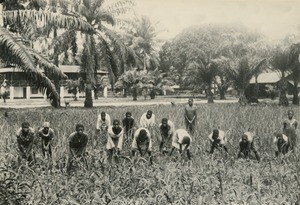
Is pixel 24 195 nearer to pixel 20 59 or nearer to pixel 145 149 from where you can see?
pixel 145 149

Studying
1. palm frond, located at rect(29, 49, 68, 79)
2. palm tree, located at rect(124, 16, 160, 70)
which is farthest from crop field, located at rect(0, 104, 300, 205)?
palm tree, located at rect(124, 16, 160, 70)

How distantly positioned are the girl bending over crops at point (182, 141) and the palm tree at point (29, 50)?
247 centimetres

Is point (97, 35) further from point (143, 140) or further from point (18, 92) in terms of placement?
point (18, 92)

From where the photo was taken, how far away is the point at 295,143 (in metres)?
6.92

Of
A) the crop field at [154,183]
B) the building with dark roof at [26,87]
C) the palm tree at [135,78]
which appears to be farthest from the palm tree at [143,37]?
the crop field at [154,183]

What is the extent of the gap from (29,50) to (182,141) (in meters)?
3.45

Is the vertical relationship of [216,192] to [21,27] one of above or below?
below

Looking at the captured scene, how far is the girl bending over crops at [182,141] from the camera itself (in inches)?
245

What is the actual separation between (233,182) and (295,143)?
8.98 ft

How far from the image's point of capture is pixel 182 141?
6.29 meters

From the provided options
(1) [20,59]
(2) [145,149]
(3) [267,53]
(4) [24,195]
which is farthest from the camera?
(3) [267,53]

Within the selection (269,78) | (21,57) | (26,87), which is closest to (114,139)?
(21,57)

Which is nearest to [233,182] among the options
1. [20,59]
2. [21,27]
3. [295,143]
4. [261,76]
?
[295,143]

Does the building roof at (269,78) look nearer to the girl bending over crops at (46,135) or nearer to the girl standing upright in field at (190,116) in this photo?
the girl standing upright in field at (190,116)
